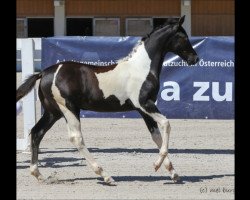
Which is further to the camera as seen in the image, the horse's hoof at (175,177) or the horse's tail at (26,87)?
the horse's tail at (26,87)

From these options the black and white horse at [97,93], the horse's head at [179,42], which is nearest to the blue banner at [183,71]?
the horse's head at [179,42]

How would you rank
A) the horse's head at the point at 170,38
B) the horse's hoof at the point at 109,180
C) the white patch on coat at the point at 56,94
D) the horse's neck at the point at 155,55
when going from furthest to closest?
the horse's head at the point at 170,38 → the horse's neck at the point at 155,55 → the white patch on coat at the point at 56,94 → the horse's hoof at the point at 109,180

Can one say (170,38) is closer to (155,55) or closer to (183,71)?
(155,55)

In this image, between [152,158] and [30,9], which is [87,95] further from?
[30,9]

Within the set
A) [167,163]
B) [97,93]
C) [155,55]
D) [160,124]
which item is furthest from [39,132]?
[155,55]

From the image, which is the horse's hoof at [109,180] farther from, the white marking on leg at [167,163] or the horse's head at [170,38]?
the horse's head at [170,38]

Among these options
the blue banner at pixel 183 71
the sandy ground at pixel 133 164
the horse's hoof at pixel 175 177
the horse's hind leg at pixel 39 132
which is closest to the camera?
the sandy ground at pixel 133 164

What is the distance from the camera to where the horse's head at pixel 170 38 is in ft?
34.9

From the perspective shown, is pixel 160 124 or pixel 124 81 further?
pixel 124 81

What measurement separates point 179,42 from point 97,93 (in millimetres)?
1446

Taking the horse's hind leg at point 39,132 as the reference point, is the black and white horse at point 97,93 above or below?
above

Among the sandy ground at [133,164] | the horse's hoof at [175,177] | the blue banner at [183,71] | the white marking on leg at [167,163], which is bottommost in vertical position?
the sandy ground at [133,164]

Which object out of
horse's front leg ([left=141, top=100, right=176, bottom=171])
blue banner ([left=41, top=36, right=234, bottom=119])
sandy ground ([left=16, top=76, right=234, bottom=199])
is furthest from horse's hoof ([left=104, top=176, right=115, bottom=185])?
blue banner ([left=41, top=36, right=234, bottom=119])

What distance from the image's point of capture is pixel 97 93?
1022 cm
